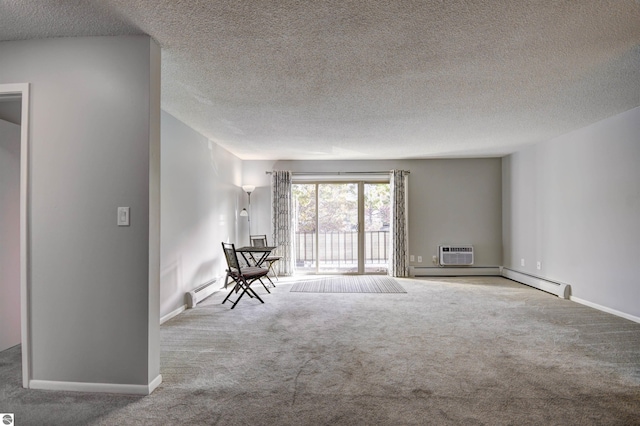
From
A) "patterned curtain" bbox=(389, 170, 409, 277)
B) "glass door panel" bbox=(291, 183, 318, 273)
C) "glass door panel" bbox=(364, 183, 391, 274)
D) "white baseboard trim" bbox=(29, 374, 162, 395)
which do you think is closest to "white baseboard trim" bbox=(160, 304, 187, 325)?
"white baseboard trim" bbox=(29, 374, 162, 395)

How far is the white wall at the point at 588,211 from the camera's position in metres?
3.90

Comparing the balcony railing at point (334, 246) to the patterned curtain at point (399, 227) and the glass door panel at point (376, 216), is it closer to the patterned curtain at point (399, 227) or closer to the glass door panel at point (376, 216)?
the glass door panel at point (376, 216)

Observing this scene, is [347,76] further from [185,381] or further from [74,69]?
[185,381]

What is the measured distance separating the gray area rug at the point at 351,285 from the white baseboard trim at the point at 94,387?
131 inches

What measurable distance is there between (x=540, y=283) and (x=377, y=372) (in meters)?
4.24

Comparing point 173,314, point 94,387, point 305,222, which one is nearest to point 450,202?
point 305,222

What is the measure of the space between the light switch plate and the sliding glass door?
4.88 m

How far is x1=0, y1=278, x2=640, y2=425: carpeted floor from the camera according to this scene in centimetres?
202

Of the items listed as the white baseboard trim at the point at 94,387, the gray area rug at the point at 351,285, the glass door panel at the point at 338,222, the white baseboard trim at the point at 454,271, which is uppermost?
the glass door panel at the point at 338,222

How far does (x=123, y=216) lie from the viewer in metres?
2.27

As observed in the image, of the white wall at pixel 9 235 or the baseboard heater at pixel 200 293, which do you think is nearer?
the white wall at pixel 9 235

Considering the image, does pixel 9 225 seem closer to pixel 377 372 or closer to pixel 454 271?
pixel 377 372

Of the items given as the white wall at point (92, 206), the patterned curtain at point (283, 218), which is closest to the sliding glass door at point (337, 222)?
the patterned curtain at point (283, 218)

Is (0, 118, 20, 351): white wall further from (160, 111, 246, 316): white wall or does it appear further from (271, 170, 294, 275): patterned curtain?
(271, 170, 294, 275): patterned curtain
